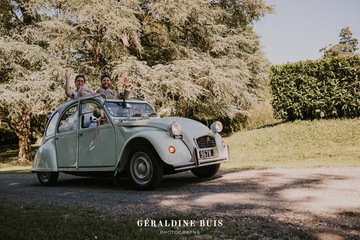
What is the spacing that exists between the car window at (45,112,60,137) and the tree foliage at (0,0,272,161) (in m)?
5.83

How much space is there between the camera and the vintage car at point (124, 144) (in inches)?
210

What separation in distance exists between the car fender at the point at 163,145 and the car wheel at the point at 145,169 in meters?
0.13

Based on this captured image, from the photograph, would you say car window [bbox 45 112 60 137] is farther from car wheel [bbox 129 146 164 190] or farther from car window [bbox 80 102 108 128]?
car wheel [bbox 129 146 164 190]

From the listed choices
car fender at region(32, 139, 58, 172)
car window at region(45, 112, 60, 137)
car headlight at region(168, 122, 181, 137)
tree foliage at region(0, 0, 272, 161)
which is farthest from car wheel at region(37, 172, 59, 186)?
tree foliage at region(0, 0, 272, 161)

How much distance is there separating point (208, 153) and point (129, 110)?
1.85 m

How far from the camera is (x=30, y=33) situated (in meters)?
15.0

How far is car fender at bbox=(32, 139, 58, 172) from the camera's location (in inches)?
271

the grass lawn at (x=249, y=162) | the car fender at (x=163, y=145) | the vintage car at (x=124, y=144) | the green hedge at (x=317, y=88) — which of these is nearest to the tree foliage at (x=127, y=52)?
the green hedge at (x=317, y=88)

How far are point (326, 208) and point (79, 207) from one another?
3031mm

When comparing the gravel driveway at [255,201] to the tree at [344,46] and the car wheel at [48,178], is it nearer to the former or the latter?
the car wheel at [48,178]

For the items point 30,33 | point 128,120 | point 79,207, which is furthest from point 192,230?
point 30,33

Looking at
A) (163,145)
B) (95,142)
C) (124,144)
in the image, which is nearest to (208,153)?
(163,145)

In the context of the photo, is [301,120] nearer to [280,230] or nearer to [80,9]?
[80,9]

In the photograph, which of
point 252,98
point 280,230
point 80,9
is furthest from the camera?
point 252,98
